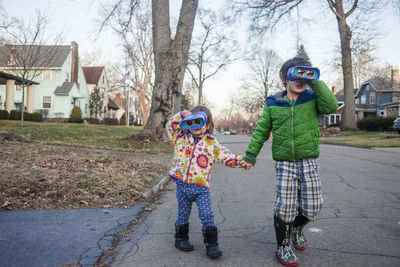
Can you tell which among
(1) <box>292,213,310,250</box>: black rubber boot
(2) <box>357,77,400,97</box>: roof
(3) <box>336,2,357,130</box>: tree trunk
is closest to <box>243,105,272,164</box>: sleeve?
(1) <box>292,213,310,250</box>: black rubber boot

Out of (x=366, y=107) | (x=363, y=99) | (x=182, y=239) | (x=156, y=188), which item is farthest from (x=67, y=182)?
→ (x=363, y=99)

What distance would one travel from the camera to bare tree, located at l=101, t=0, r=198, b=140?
14023 mm

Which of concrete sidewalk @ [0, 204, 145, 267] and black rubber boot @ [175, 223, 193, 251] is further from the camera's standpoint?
black rubber boot @ [175, 223, 193, 251]

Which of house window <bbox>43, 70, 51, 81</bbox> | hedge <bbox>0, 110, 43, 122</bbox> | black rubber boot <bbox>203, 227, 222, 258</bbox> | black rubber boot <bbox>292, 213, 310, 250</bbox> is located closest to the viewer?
black rubber boot <bbox>203, 227, 222, 258</bbox>

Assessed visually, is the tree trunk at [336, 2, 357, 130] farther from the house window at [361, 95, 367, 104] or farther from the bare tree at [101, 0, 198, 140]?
the house window at [361, 95, 367, 104]

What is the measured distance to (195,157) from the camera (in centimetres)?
332

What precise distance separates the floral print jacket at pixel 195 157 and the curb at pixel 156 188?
2.39 m

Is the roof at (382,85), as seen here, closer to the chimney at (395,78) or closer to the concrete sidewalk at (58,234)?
the chimney at (395,78)

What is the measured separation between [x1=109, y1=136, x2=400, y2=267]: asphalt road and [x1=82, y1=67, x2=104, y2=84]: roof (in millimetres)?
43848

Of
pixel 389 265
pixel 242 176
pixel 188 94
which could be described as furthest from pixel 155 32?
pixel 188 94

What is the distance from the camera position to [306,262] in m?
3.03

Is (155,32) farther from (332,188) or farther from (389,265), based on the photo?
(389,265)

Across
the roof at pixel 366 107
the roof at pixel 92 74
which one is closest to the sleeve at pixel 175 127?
the roof at pixel 92 74

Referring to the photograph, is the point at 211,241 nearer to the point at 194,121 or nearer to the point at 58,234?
the point at 194,121
